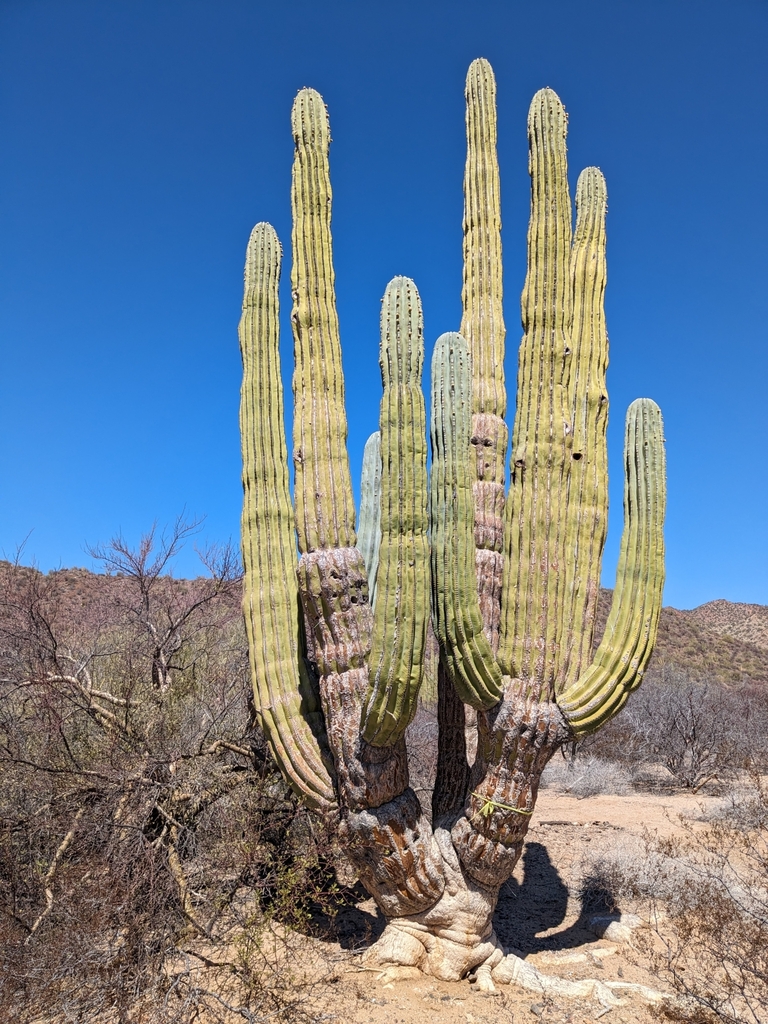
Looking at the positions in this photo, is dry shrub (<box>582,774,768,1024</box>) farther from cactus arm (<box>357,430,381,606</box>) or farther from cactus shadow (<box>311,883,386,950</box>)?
cactus arm (<box>357,430,381,606</box>)

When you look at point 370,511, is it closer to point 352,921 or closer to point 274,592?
point 274,592

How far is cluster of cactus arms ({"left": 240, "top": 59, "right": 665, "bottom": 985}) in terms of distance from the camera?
4.16m

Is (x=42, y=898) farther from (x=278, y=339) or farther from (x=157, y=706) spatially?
(x=278, y=339)

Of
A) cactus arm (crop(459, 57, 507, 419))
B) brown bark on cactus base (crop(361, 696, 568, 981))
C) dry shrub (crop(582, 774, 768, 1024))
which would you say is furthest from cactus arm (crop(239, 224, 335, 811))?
dry shrub (crop(582, 774, 768, 1024))

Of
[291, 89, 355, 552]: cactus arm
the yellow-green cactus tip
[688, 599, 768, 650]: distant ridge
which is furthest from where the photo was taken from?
[688, 599, 768, 650]: distant ridge

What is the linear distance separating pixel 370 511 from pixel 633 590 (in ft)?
6.34

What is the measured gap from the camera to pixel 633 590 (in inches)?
180

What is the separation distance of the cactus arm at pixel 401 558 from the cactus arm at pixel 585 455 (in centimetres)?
99

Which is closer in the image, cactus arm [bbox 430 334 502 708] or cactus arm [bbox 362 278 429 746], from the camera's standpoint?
cactus arm [bbox 362 278 429 746]

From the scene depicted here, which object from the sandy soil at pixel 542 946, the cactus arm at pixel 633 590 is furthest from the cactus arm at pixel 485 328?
the sandy soil at pixel 542 946

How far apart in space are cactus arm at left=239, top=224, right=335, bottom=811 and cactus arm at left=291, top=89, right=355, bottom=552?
0.27 meters

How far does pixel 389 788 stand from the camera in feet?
14.4

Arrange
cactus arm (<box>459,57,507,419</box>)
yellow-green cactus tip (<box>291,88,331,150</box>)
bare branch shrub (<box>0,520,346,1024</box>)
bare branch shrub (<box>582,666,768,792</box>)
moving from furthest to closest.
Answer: bare branch shrub (<box>582,666,768,792</box>), cactus arm (<box>459,57,507,419</box>), yellow-green cactus tip (<box>291,88,331,150</box>), bare branch shrub (<box>0,520,346,1024</box>)

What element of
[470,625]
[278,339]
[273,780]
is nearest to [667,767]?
[273,780]
